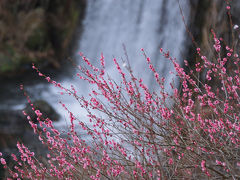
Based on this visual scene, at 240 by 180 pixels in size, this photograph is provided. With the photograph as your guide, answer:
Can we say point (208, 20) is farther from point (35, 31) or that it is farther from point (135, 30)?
point (35, 31)

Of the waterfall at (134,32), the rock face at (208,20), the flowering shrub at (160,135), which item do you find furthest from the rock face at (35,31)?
the flowering shrub at (160,135)

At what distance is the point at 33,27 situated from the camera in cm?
1259

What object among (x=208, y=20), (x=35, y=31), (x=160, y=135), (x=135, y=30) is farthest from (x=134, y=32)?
(x=160, y=135)

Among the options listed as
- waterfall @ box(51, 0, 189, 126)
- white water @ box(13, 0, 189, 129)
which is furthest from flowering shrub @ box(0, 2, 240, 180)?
waterfall @ box(51, 0, 189, 126)

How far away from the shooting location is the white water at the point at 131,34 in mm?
10009

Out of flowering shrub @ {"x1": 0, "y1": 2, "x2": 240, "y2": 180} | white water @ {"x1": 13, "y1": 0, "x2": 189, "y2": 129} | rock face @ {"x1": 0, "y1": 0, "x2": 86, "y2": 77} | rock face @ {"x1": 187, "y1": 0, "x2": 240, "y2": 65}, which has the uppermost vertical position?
rock face @ {"x1": 0, "y1": 0, "x2": 86, "y2": 77}

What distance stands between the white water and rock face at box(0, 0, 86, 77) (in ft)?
2.59

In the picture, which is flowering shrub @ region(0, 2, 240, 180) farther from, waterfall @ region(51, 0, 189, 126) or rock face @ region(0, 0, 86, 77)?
rock face @ region(0, 0, 86, 77)

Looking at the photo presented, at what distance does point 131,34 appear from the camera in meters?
11.5

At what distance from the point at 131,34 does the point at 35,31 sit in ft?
12.1

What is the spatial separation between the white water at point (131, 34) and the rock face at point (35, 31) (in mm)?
791

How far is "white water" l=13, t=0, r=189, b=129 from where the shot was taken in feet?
32.8

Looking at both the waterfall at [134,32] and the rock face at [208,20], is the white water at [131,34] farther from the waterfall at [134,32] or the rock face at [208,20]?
the rock face at [208,20]

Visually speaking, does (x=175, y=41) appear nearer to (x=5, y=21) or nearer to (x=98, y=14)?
(x=98, y=14)
